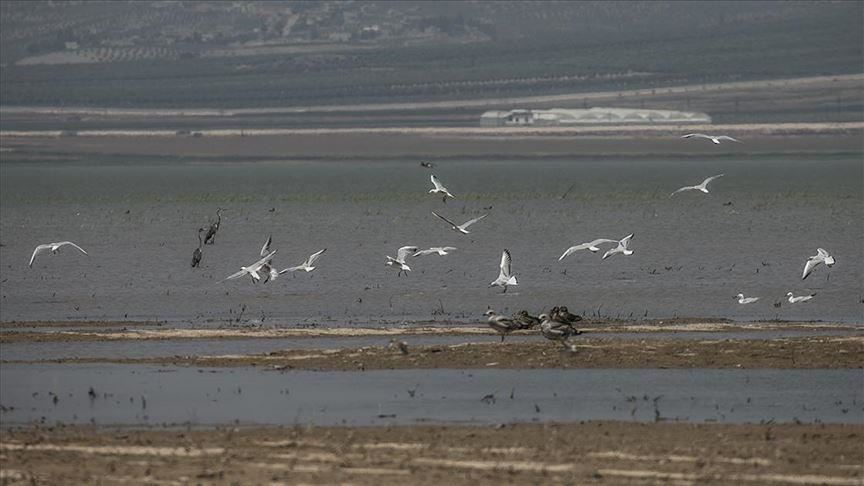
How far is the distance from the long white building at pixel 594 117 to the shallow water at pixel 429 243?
3574 centimetres

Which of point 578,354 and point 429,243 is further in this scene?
point 429,243

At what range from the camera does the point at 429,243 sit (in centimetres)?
3925

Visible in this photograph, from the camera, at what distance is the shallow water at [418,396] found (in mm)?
16531

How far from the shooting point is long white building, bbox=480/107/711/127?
374ft

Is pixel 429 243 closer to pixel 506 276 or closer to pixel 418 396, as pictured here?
pixel 506 276

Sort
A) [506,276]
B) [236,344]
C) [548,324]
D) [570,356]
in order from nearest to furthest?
[570,356]
[548,324]
[236,344]
[506,276]

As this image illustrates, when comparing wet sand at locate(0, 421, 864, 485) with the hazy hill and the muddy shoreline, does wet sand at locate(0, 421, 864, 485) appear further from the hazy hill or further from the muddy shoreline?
the hazy hill

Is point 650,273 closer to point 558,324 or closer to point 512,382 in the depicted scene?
point 558,324

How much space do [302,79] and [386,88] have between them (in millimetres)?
12687

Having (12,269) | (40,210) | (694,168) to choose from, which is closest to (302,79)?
(694,168)

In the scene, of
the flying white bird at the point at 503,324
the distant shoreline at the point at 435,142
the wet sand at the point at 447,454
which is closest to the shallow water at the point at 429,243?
the flying white bird at the point at 503,324

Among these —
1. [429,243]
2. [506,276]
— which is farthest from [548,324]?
[429,243]

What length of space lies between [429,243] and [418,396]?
21739mm

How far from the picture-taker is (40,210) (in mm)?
56031
